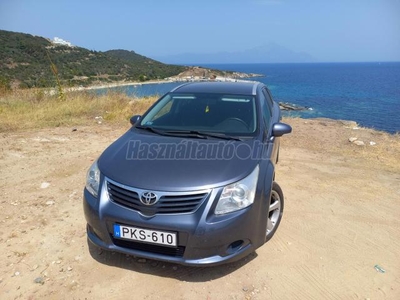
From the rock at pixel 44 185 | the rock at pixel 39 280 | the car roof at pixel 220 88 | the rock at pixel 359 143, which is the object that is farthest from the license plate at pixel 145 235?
the rock at pixel 359 143

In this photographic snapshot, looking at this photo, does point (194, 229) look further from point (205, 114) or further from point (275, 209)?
point (205, 114)

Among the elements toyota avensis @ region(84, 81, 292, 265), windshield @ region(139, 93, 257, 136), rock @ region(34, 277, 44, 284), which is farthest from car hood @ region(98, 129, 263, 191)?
rock @ region(34, 277, 44, 284)

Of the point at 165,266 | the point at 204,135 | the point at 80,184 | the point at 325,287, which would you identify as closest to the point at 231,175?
the point at 204,135

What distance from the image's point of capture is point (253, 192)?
2.38 metres

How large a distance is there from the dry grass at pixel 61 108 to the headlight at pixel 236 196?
274 inches

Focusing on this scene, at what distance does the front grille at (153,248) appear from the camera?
2.29m

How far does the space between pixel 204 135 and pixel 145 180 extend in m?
0.98

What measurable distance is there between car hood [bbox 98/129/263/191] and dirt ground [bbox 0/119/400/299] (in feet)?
2.73

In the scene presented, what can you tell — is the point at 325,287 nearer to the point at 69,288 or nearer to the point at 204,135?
the point at 204,135

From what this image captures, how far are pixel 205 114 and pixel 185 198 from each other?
1.52m

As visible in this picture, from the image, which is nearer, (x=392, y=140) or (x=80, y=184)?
(x=80, y=184)

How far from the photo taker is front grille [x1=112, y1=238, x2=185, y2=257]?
2.29 m

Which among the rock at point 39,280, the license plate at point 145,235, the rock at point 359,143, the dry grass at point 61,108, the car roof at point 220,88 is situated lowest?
the rock at point 359,143

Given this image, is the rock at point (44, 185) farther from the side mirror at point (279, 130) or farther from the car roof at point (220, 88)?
the side mirror at point (279, 130)
